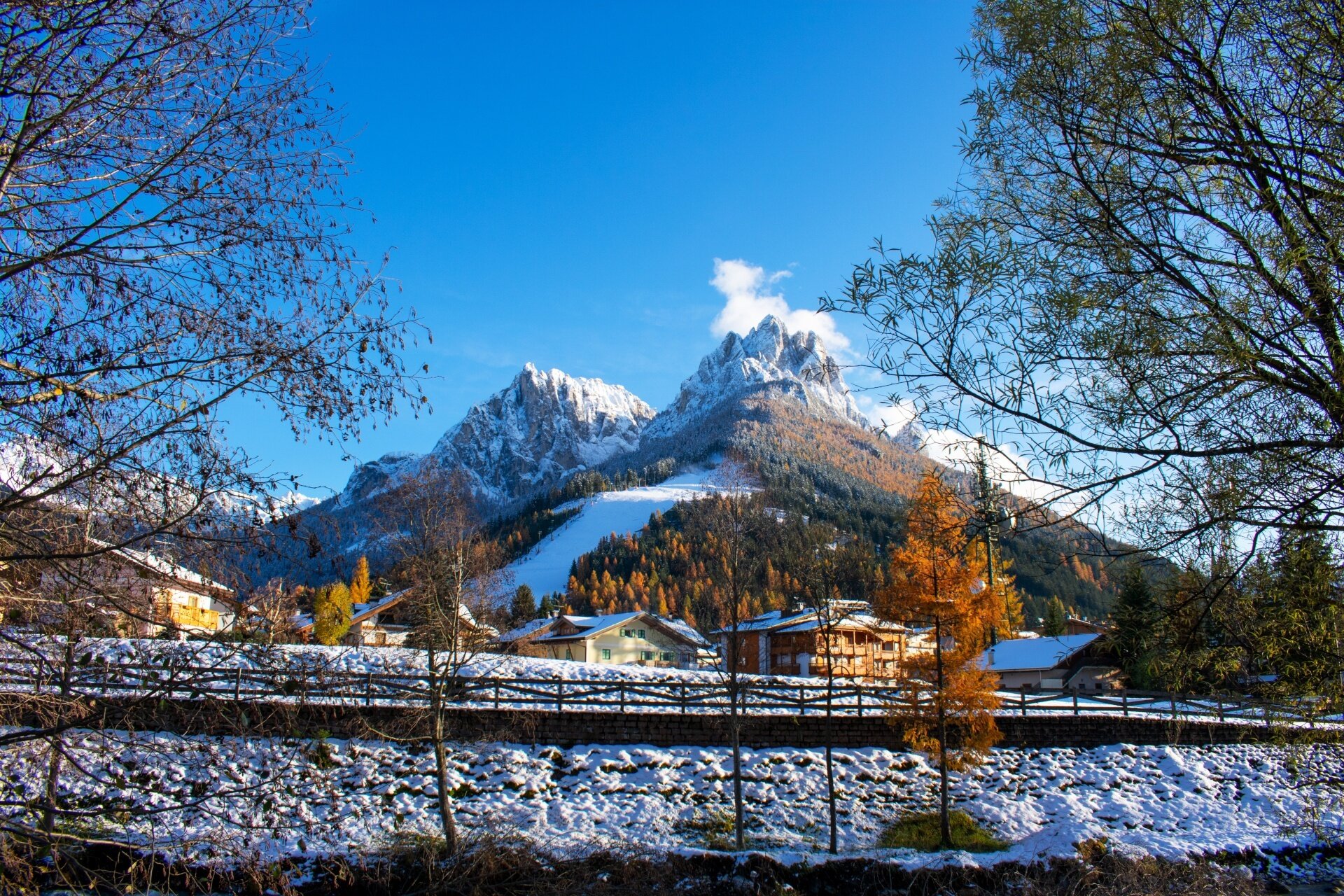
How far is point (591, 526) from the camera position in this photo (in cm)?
15112

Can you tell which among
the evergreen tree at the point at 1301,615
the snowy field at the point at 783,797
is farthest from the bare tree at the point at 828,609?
the evergreen tree at the point at 1301,615

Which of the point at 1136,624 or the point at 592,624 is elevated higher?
the point at 1136,624

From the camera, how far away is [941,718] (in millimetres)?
17953

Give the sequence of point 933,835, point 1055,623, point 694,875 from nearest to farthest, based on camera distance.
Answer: point 694,875
point 933,835
point 1055,623

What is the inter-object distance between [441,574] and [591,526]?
449 ft

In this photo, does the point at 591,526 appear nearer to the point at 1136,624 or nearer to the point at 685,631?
the point at 685,631

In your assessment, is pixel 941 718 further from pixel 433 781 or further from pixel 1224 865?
pixel 433 781

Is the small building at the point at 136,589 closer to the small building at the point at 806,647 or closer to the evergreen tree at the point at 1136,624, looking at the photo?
the evergreen tree at the point at 1136,624

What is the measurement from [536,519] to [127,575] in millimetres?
155247

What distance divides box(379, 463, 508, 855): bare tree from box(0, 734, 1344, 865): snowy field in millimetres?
1164

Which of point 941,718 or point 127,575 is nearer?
point 127,575

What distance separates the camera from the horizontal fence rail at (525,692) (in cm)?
381

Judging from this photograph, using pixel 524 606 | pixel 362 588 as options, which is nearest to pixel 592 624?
pixel 362 588

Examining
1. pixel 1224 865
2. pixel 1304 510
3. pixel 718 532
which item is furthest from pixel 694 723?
pixel 1304 510
